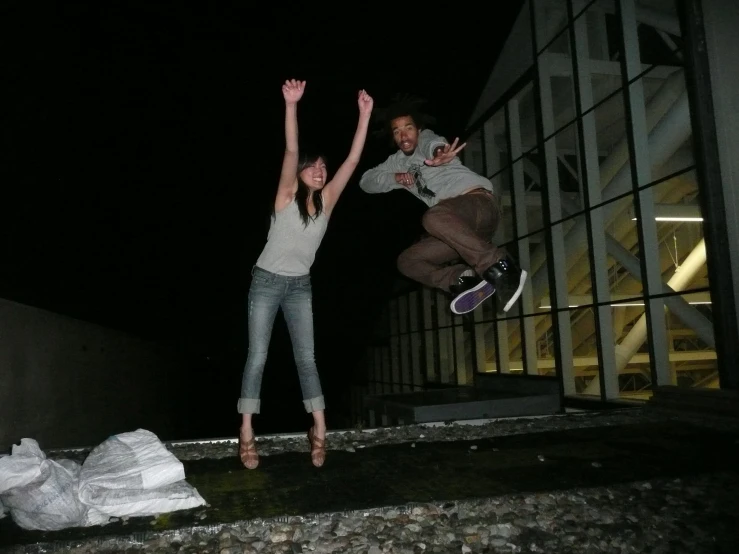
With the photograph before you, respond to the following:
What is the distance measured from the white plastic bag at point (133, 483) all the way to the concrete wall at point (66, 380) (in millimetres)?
5313

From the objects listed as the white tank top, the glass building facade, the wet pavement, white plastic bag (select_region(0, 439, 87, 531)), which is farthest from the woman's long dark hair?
the glass building facade

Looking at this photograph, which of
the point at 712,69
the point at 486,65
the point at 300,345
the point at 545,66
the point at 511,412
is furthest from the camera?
the point at 486,65

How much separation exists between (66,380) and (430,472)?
7859 millimetres

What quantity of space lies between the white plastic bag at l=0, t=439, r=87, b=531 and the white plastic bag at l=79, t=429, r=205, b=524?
0.06 metres

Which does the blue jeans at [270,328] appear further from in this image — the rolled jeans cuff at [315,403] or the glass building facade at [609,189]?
the glass building facade at [609,189]

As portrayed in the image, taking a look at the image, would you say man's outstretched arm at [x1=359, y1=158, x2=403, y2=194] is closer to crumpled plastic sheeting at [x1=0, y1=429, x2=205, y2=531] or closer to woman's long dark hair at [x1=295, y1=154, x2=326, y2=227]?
woman's long dark hair at [x1=295, y1=154, x2=326, y2=227]

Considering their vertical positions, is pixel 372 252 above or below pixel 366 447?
above

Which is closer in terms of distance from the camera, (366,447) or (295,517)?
(295,517)

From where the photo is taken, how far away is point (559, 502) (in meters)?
2.09

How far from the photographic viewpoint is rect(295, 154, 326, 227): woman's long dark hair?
274 cm

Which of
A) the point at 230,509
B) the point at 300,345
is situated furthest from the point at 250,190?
the point at 230,509

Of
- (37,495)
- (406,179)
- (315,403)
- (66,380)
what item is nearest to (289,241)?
(315,403)

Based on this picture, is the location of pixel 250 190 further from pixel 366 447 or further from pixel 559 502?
pixel 559 502

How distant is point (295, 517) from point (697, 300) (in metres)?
5.35
